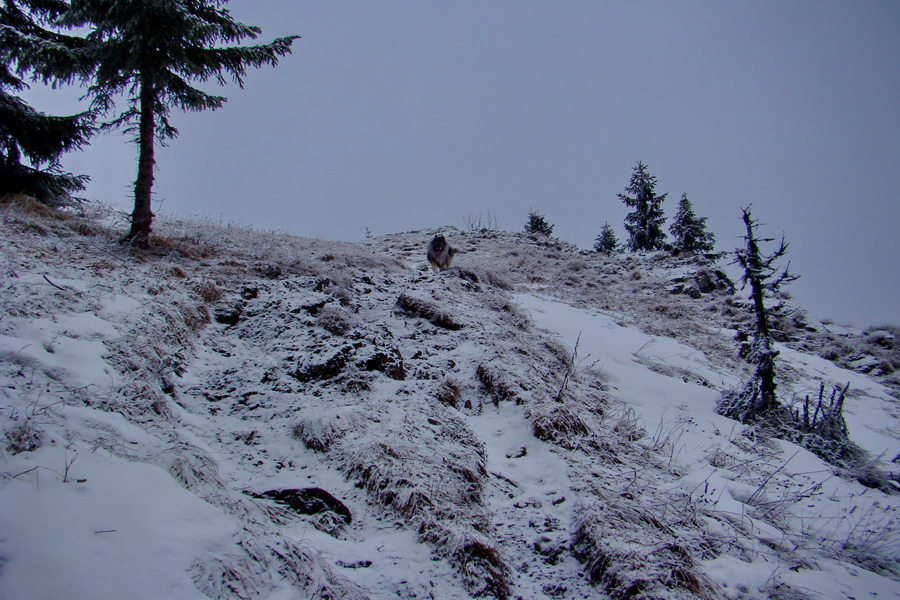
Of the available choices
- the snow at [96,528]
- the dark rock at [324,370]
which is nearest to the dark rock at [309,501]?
the snow at [96,528]

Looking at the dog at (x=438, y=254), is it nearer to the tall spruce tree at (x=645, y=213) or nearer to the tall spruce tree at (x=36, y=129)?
the tall spruce tree at (x=36, y=129)

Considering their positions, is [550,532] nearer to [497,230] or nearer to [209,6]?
[209,6]

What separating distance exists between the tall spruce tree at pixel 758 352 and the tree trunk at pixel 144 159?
11300mm

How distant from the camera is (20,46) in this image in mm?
7844

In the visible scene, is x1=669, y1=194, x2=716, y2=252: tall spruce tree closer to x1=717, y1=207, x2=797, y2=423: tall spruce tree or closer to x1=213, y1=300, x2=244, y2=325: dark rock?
x1=717, y1=207, x2=797, y2=423: tall spruce tree

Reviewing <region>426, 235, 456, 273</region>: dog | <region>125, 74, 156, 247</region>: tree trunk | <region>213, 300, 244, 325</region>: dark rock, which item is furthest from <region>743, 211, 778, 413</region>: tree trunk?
<region>125, 74, 156, 247</region>: tree trunk

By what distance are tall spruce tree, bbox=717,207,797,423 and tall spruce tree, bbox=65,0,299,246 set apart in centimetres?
1057

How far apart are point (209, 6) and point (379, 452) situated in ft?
32.9

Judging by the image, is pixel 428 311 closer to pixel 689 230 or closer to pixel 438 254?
pixel 438 254

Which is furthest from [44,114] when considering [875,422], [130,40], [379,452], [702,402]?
[875,422]

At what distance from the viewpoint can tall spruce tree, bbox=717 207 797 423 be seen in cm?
701

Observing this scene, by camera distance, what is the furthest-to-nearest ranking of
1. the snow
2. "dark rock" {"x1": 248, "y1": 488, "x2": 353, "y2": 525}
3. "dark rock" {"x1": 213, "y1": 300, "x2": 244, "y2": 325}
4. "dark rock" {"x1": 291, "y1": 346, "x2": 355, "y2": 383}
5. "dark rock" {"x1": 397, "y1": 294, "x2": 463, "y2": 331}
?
"dark rock" {"x1": 397, "y1": 294, "x2": 463, "y2": 331}, "dark rock" {"x1": 213, "y1": 300, "x2": 244, "y2": 325}, "dark rock" {"x1": 291, "y1": 346, "x2": 355, "y2": 383}, "dark rock" {"x1": 248, "y1": 488, "x2": 353, "y2": 525}, the snow

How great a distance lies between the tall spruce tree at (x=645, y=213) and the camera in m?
30.8

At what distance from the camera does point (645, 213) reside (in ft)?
102
